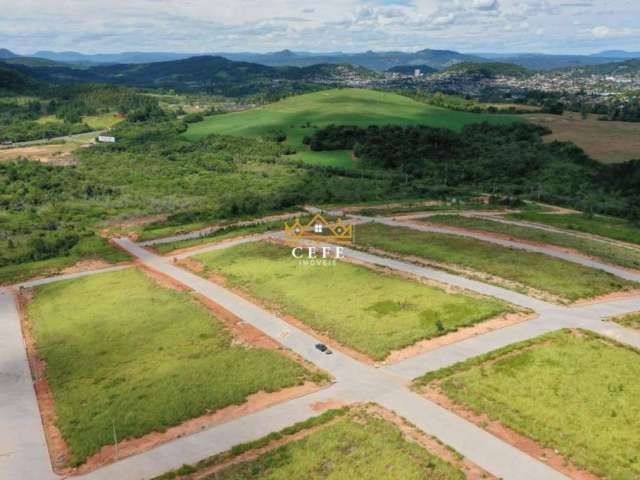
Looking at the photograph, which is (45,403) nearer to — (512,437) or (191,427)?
(191,427)

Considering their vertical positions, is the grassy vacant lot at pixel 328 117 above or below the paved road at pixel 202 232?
above

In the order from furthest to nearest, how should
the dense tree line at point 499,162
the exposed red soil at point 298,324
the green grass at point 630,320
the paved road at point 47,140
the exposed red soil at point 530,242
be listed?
the paved road at point 47,140 → the dense tree line at point 499,162 → the exposed red soil at point 530,242 → the green grass at point 630,320 → the exposed red soil at point 298,324

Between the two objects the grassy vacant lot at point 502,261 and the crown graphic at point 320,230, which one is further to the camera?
the crown graphic at point 320,230

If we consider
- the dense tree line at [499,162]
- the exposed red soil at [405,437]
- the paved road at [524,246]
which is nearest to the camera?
the exposed red soil at [405,437]

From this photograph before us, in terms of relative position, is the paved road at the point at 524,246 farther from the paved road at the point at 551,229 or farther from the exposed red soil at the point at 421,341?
the exposed red soil at the point at 421,341

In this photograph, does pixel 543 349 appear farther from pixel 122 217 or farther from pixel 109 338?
pixel 122 217

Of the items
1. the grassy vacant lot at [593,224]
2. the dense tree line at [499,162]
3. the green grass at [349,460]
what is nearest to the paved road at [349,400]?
the green grass at [349,460]
